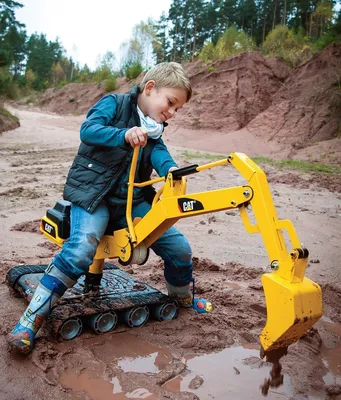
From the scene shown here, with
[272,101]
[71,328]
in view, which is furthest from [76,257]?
[272,101]

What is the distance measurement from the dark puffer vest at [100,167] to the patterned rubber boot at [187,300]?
86cm

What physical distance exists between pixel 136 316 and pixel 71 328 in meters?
0.45

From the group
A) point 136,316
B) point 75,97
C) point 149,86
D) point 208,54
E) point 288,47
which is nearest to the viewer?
point 149,86

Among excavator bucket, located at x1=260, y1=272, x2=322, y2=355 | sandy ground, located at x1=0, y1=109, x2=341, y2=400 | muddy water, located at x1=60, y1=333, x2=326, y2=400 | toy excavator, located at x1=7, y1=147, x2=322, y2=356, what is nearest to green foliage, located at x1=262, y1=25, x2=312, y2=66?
sandy ground, located at x1=0, y1=109, x2=341, y2=400

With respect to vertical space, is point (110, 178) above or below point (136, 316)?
above

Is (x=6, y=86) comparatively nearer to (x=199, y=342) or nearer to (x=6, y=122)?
(x=6, y=122)

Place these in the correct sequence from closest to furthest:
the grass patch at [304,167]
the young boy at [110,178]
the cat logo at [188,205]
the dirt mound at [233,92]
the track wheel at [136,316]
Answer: the cat logo at [188,205]
the young boy at [110,178]
the track wheel at [136,316]
the grass patch at [304,167]
the dirt mound at [233,92]

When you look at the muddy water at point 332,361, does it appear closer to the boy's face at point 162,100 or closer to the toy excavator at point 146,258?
the toy excavator at point 146,258

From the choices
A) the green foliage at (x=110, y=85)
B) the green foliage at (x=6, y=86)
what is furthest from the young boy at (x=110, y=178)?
the green foliage at (x=110, y=85)

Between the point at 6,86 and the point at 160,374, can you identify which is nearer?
the point at 160,374

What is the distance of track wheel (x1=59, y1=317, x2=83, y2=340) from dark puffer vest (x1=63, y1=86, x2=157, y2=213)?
0.66m

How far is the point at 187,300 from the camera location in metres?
3.40

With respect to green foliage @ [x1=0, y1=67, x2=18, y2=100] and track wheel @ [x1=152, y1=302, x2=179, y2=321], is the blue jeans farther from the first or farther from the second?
green foliage @ [x1=0, y1=67, x2=18, y2=100]

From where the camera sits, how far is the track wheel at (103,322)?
2945 millimetres
